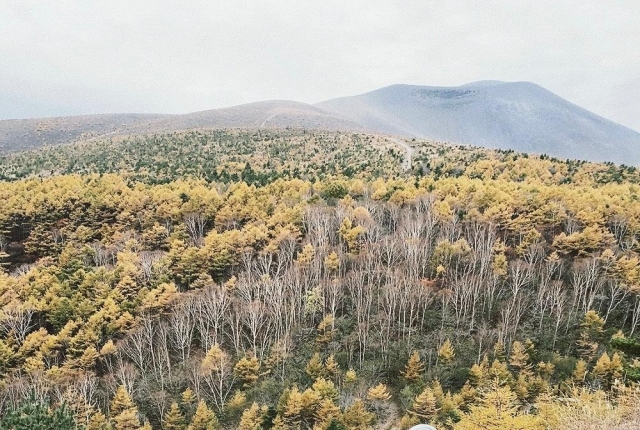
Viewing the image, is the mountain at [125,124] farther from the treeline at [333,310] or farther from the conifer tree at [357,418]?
the conifer tree at [357,418]

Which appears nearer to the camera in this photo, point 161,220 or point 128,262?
point 128,262

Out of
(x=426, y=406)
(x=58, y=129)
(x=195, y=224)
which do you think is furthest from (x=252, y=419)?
(x=58, y=129)

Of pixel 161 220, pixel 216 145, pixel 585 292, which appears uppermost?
pixel 216 145

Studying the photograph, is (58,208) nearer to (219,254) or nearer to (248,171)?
(219,254)

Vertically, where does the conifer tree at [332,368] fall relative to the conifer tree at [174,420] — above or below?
above

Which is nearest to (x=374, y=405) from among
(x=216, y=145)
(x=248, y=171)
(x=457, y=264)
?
(x=457, y=264)

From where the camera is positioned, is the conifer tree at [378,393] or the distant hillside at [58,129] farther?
the distant hillside at [58,129]

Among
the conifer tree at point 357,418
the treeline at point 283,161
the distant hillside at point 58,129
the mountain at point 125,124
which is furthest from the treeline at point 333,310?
the distant hillside at point 58,129
